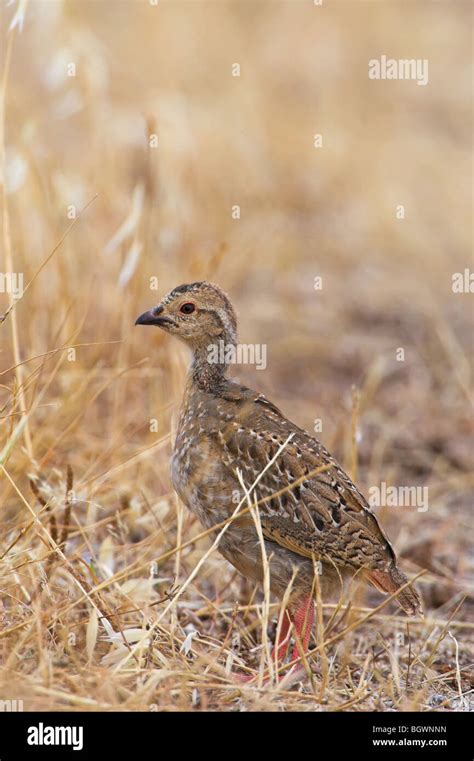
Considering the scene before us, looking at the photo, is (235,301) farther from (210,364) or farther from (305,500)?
(305,500)

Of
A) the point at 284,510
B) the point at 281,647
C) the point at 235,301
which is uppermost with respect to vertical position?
the point at 235,301

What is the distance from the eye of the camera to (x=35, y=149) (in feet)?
22.4

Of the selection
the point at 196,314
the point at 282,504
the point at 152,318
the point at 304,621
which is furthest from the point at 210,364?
the point at 304,621

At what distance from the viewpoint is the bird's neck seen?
4.86m

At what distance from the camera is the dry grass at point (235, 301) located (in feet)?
13.3

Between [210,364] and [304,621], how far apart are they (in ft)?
4.17

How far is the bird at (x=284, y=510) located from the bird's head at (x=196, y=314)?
41 centimetres

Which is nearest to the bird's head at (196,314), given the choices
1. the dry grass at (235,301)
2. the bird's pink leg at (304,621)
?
the dry grass at (235,301)

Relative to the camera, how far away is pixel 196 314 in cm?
483

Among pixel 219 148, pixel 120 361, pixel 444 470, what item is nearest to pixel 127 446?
pixel 120 361

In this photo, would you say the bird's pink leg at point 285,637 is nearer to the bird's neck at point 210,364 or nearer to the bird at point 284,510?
the bird at point 284,510

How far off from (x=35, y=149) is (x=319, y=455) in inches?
136

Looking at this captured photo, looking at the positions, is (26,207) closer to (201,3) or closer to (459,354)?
(459,354)

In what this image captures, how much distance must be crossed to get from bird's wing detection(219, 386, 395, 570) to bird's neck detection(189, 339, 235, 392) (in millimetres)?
399
